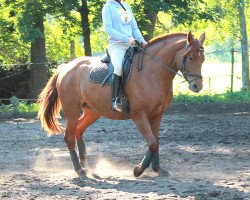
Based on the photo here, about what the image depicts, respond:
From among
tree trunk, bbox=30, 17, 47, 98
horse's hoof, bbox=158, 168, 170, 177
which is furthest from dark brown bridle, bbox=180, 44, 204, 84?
tree trunk, bbox=30, 17, 47, 98

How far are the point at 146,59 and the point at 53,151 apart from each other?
3.33 metres

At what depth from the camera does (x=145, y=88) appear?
8.46 meters

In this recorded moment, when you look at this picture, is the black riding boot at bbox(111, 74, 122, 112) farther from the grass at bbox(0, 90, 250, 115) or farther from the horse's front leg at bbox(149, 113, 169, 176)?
the grass at bbox(0, 90, 250, 115)

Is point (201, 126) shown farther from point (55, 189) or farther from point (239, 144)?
point (55, 189)

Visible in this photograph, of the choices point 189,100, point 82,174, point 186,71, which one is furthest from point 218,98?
point 186,71

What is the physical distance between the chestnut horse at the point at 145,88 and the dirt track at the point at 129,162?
1.66 feet

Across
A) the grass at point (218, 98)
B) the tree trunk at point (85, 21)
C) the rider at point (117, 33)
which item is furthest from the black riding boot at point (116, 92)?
the tree trunk at point (85, 21)

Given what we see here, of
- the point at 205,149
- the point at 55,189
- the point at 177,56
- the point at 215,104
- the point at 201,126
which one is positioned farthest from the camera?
the point at 215,104

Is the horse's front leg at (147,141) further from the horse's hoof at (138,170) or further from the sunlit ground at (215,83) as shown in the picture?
the sunlit ground at (215,83)

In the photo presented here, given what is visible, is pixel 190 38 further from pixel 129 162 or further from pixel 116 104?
pixel 129 162

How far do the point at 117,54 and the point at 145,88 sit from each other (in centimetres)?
68

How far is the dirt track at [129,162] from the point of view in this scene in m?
7.35

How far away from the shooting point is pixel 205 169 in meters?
8.84

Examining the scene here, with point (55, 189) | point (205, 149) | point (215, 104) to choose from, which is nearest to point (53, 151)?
point (205, 149)
